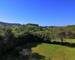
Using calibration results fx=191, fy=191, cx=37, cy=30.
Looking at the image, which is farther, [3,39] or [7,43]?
[7,43]

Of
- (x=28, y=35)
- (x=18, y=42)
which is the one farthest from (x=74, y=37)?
(x=18, y=42)

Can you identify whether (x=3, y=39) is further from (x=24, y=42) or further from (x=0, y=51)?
(x=24, y=42)

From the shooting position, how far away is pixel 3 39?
32.0 m

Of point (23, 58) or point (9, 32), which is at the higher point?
point (9, 32)

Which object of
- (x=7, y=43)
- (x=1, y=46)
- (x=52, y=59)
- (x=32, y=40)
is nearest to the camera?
(x=52, y=59)

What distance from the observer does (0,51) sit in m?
29.3

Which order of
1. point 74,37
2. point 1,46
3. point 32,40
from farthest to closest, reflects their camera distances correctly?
point 74,37, point 32,40, point 1,46

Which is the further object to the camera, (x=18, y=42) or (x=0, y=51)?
(x=18, y=42)

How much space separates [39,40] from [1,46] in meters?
27.4

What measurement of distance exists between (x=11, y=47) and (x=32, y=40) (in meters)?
18.1

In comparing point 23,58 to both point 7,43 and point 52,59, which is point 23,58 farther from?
point 7,43

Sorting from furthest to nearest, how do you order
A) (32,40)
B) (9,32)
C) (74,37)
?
(74,37)
(32,40)
(9,32)

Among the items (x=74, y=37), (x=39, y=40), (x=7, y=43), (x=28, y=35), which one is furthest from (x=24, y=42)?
(x=74, y=37)

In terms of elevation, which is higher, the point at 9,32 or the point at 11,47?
the point at 9,32
